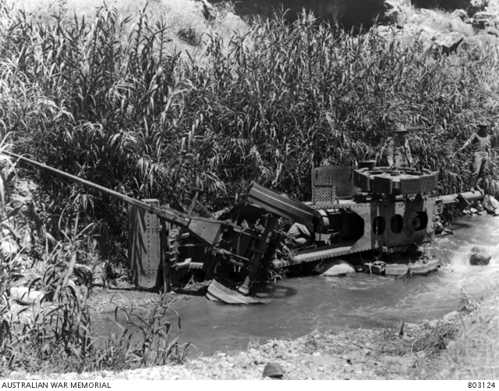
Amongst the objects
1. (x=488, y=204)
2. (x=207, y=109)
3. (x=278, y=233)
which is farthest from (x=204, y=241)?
(x=488, y=204)

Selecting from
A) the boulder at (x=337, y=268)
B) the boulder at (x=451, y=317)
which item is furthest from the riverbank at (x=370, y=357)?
the boulder at (x=337, y=268)

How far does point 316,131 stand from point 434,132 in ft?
10.8

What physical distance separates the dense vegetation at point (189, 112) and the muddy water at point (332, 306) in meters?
1.73

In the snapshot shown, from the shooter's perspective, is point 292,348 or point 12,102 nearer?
point 292,348

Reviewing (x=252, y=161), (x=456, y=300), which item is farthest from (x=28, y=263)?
(x=456, y=300)

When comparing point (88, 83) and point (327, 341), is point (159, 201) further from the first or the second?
point (327, 341)

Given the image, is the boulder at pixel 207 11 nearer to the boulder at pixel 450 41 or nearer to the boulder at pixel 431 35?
the boulder at pixel 431 35

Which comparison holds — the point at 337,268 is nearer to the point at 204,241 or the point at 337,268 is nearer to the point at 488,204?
the point at 204,241

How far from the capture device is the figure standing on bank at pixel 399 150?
461 inches

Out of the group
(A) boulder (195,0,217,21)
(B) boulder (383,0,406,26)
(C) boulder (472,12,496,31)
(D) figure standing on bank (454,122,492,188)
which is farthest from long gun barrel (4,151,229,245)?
(C) boulder (472,12,496,31)

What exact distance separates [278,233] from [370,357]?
136 inches

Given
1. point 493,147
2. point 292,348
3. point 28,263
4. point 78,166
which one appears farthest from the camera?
point 493,147

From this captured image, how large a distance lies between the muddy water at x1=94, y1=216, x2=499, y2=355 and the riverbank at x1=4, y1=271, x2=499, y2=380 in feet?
1.79

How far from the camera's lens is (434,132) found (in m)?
13.6
